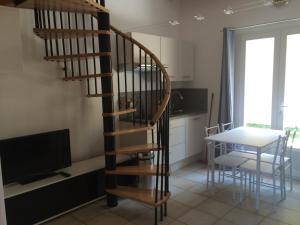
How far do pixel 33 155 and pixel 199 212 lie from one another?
1.91 metres

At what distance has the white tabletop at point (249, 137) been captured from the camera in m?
2.93

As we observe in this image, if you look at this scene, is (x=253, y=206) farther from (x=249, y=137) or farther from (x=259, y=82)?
(x=259, y=82)

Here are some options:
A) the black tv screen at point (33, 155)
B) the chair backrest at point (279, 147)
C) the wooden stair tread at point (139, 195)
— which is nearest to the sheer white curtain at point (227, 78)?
the chair backrest at point (279, 147)

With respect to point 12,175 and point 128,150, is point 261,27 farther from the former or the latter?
point 12,175

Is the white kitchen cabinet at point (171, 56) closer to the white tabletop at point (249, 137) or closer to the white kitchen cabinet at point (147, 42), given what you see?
the white kitchen cabinet at point (147, 42)

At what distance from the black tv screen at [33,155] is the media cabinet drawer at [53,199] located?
252 millimetres

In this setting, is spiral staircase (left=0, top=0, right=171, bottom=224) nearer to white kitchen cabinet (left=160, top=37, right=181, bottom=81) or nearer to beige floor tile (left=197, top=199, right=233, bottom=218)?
beige floor tile (left=197, top=199, right=233, bottom=218)

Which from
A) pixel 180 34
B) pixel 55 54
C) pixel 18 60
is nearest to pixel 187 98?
pixel 180 34

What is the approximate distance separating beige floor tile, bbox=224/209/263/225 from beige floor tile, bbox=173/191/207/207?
0.41 metres

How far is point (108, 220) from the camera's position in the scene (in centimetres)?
279

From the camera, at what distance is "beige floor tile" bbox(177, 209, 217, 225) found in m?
2.71

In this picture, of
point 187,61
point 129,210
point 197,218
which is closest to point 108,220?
point 129,210

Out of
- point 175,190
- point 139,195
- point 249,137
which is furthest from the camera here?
point 175,190

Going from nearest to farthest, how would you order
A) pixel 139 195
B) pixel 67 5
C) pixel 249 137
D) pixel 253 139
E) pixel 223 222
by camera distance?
pixel 67 5 < pixel 223 222 < pixel 139 195 < pixel 253 139 < pixel 249 137
